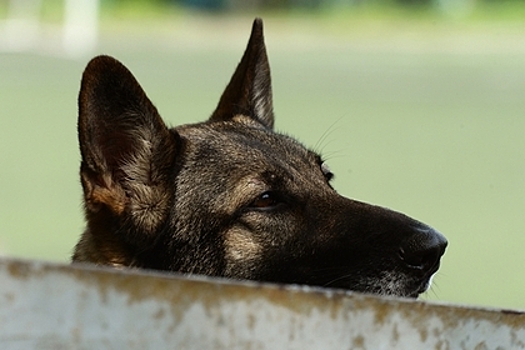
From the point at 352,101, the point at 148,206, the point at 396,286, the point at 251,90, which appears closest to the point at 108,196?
the point at 148,206

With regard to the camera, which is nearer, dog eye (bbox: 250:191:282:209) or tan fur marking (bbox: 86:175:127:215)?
tan fur marking (bbox: 86:175:127:215)

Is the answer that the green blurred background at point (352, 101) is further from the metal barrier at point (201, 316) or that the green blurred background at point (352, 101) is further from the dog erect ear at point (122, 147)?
the metal barrier at point (201, 316)

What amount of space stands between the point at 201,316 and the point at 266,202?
2.22 meters

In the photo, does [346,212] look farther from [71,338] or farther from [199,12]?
[199,12]

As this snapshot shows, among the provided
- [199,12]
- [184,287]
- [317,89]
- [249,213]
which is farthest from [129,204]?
[199,12]

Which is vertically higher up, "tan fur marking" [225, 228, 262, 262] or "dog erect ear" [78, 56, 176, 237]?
"dog erect ear" [78, 56, 176, 237]

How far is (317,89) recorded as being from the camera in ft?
76.8

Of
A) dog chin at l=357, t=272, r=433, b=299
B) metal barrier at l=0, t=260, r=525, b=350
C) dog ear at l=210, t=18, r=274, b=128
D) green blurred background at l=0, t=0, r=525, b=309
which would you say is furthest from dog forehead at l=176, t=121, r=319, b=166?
metal barrier at l=0, t=260, r=525, b=350

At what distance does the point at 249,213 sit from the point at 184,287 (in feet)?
7.09

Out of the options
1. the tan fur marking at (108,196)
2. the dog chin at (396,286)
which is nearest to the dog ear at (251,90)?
the tan fur marking at (108,196)

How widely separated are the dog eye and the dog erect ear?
0.38 m

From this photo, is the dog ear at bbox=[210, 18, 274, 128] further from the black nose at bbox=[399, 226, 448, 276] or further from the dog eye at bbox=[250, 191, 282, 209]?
the black nose at bbox=[399, 226, 448, 276]

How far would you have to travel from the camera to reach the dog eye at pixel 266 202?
14.1 ft

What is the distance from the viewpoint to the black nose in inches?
148
